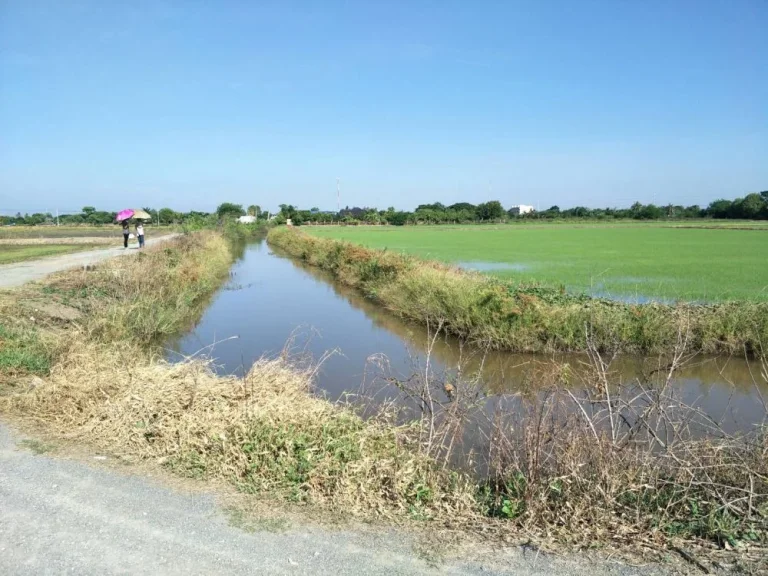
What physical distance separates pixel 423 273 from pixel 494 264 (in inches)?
359

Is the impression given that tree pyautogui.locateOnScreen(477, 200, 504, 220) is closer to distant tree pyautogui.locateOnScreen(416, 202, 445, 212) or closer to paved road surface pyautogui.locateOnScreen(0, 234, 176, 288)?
distant tree pyautogui.locateOnScreen(416, 202, 445, 212)

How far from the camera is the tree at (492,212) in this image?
9212 centimetres

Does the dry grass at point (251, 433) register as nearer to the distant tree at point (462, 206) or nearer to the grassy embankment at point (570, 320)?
the grassy embankment at point (570, 320)

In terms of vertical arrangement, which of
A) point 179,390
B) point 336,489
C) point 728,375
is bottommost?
point 728,375

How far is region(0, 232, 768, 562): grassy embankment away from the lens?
3.37m

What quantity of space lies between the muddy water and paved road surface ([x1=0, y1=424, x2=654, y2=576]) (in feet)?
5.81

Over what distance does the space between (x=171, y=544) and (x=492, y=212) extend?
92.3 m

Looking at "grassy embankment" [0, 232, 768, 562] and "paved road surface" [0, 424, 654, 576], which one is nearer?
"paved road surface" [0, 424, 654, 576]

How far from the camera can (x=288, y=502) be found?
11.8 ft

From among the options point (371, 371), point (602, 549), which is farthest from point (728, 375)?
point (602, 549)

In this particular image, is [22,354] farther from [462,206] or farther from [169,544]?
[462,206]

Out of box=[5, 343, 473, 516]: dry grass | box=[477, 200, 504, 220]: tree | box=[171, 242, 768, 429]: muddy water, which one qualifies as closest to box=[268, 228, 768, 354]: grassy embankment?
box=[171, 242, 768, 429]: muddy water

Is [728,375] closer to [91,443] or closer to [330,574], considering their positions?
[330,574]

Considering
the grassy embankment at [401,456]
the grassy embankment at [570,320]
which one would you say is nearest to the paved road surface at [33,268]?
the grassy embankment at [401,456]
